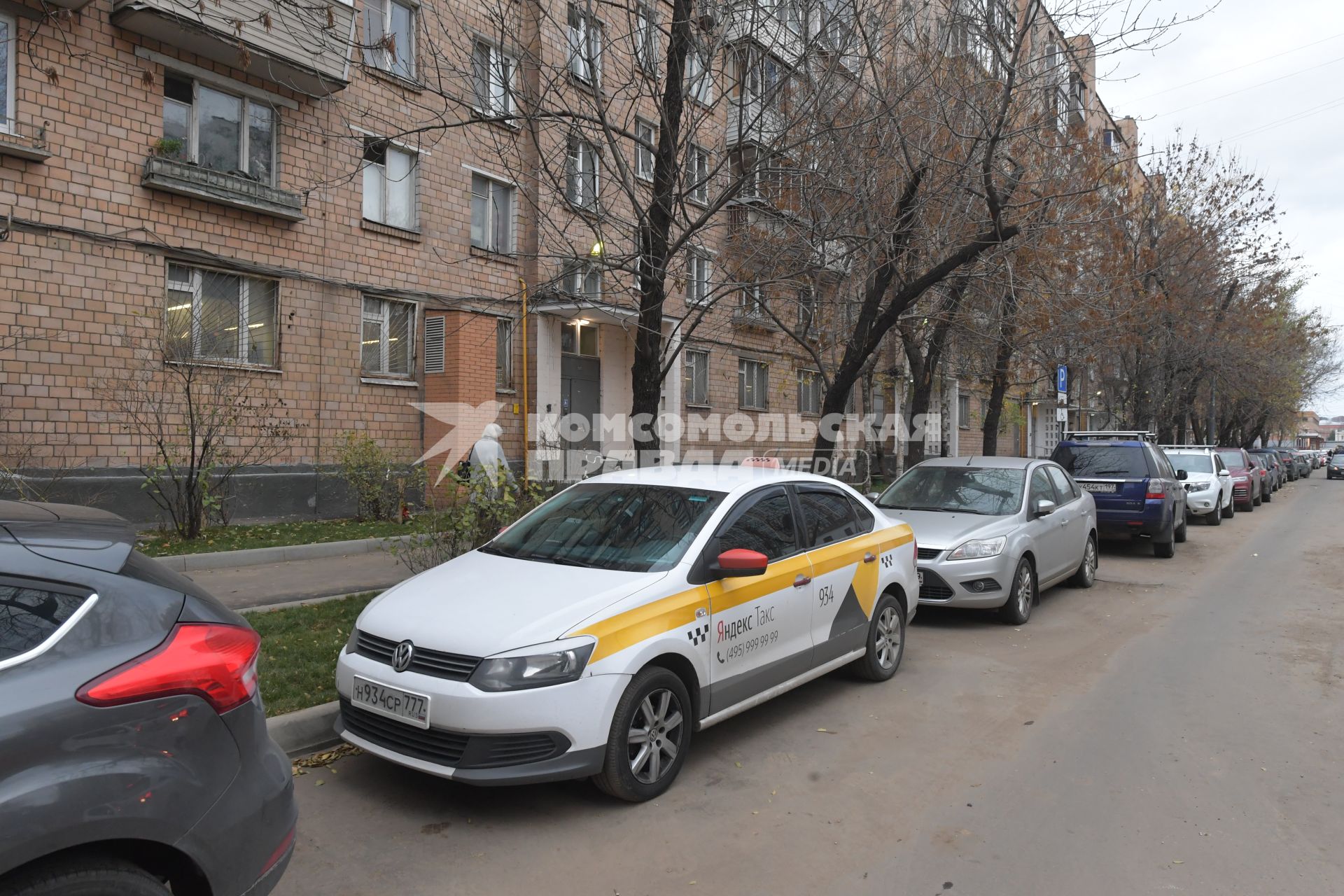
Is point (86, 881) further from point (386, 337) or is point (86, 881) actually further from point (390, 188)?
point (390, 188)

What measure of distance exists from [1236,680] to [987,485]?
3086 millimetres

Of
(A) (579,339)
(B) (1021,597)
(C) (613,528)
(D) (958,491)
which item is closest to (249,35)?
(A) (579,339)

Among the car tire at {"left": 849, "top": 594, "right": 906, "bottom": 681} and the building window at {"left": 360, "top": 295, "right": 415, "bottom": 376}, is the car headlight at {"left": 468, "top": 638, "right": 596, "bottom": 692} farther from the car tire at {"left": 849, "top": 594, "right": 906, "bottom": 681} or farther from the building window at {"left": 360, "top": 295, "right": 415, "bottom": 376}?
the building window at {"left": 360, "top": 295, "right": 415, "bottom": 376}

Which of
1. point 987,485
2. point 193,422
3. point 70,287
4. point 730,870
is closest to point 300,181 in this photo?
point 70,287

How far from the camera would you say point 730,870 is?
3.47 meters

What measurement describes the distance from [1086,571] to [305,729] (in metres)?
8.99

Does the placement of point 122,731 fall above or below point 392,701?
above

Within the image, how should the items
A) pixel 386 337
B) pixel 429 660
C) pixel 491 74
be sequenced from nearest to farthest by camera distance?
pixel 429 660, pixel 491 74, pixel 386 337

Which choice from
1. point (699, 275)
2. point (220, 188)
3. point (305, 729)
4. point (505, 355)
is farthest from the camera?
point (505, 355)

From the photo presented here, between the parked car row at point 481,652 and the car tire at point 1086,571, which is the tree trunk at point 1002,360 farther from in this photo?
the parked car row at point 481,652

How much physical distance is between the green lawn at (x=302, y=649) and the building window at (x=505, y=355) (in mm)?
9178

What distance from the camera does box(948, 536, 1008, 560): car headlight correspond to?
7758mm

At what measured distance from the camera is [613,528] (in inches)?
197

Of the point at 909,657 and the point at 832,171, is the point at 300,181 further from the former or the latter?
the point at 909,657
